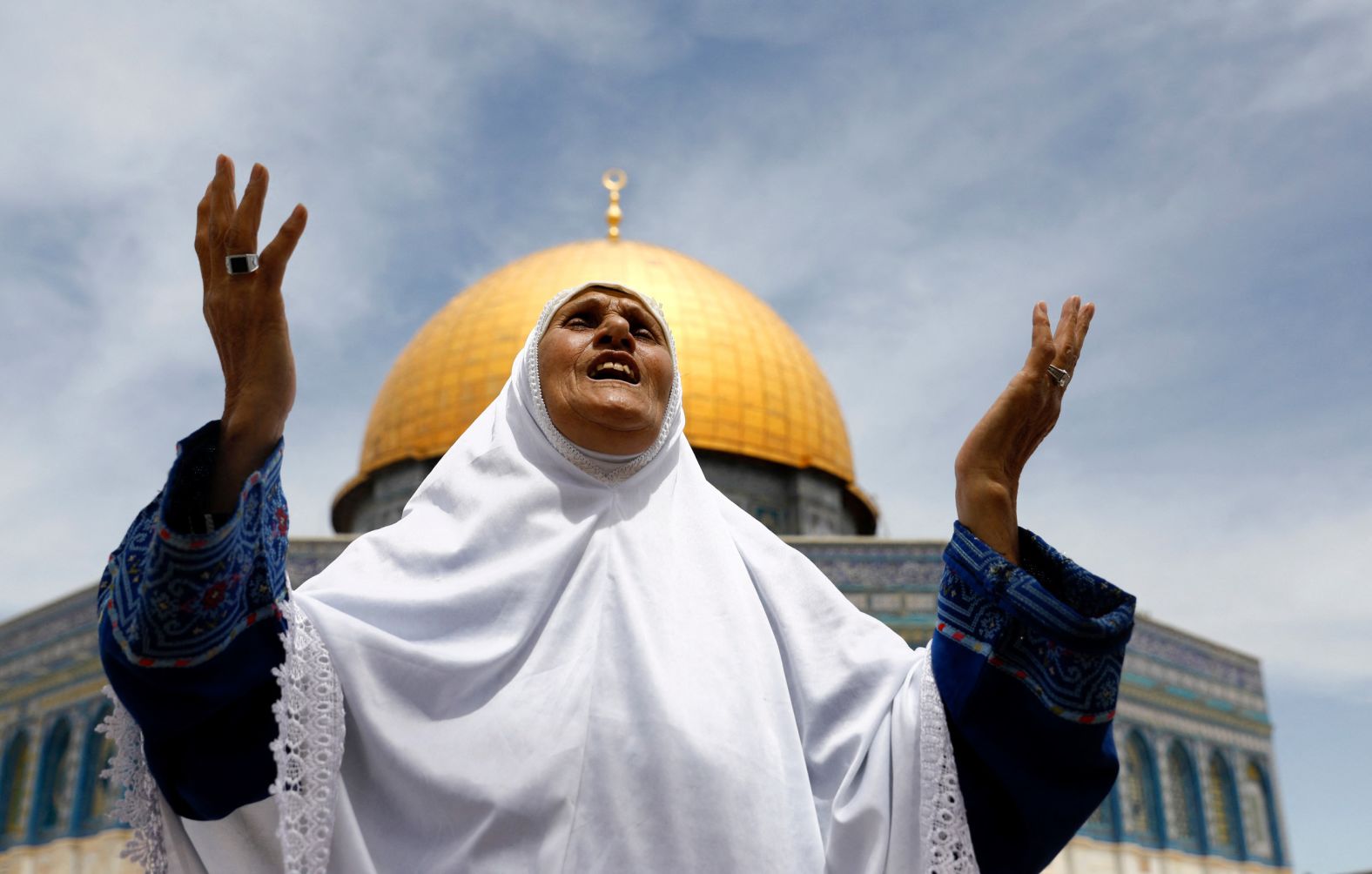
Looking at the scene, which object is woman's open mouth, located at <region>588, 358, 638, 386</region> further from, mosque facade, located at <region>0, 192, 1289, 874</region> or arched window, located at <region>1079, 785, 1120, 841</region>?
arched window, located at <region>1079, 785, 1120, 841</region>

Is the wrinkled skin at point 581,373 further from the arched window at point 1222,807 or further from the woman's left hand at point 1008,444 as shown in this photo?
the arched window at point 1222,807

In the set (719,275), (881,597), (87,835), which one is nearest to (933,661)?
(881,597)

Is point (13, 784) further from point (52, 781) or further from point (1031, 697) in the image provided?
point (1031, 697)

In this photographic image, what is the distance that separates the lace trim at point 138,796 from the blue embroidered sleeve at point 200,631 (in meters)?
0.02

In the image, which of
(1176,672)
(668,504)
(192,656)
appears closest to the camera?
(192,656)

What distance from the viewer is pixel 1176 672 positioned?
1310 cm

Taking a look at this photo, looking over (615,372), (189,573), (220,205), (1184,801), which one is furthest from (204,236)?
(1184,801)

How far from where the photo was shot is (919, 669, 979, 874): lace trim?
161cm

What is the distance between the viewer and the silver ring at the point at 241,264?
5.02 feet

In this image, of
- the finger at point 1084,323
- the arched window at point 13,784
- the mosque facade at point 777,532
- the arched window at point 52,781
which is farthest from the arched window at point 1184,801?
the finger at point 1084,323

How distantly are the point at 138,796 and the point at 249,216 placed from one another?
27.8 inches

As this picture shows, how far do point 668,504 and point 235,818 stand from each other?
0.76m

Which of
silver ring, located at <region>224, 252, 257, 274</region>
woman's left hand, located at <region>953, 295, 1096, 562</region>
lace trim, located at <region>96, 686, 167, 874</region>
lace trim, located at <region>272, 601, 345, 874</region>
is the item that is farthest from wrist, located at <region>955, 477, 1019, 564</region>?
lace trim, located at <region>96, 686, 167, 874</region>

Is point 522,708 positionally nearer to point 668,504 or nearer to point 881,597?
point 668,504
